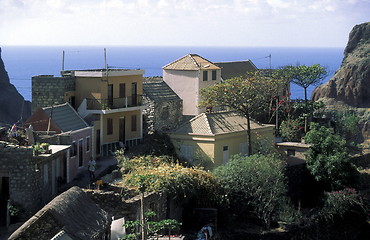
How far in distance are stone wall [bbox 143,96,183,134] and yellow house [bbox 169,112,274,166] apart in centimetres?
271

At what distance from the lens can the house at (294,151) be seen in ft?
134

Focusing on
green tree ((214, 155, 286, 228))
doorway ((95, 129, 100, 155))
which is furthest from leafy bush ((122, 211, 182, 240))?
doorway ((95, 129, 100, 155))

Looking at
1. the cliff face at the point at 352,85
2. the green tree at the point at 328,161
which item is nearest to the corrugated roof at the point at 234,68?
the green tree at the point at 328,161

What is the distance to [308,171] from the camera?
130 feet

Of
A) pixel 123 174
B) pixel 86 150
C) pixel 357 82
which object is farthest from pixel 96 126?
pixel 357 82

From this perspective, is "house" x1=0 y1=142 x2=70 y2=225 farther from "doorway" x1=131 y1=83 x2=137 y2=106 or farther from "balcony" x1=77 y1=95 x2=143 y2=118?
"doorway" x1=131 y1=83 x2=137 y2=106

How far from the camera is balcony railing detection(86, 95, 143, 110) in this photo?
38000 mm

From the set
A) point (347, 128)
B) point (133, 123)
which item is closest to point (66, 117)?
point (133, 123)

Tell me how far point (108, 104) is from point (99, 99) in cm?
73

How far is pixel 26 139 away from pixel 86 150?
5754 millimetres

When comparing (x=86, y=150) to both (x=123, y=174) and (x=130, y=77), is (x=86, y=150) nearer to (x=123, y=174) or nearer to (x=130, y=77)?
(x=123, y=174)

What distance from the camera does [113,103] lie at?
3884 centimetres

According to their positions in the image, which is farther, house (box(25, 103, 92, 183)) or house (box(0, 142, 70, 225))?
house (box(25, 103, 92, 183))

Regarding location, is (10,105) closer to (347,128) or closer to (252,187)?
(347,128)
